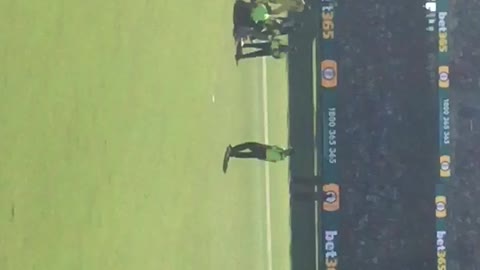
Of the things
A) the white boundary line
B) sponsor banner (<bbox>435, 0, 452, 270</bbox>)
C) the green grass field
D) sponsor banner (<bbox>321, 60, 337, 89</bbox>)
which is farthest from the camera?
sponsor banner (<bbox>435, 0, 452, 270</bbox>)

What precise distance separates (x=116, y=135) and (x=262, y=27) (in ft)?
5.32

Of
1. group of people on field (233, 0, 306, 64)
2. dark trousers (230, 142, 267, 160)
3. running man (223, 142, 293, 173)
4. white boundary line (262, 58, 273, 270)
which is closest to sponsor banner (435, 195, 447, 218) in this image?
white boundary line (262, 58, 273, 270)

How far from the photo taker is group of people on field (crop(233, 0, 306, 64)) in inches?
112

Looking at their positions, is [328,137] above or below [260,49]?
below

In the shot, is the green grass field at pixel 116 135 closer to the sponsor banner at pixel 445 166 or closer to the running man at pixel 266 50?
the running man at pixel 266 50

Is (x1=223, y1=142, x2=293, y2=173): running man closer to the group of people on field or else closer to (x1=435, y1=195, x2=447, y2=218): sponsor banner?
the group of people on field

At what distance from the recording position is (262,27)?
9.79ft

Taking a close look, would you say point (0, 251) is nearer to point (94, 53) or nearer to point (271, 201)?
point (94, 53)

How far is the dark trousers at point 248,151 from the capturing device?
2.81 m

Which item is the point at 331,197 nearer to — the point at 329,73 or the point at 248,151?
the point at 329,73

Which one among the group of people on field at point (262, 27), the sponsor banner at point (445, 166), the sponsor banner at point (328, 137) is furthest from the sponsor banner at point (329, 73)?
the sponsor banner at point (445, 166)

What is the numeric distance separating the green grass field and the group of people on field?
0.22ft

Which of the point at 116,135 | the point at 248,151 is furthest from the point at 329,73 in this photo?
the point at 116,135

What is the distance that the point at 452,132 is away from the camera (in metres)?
4.15
